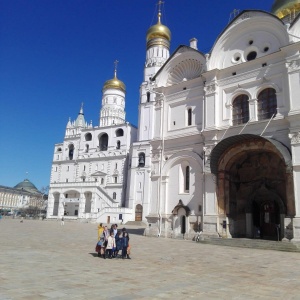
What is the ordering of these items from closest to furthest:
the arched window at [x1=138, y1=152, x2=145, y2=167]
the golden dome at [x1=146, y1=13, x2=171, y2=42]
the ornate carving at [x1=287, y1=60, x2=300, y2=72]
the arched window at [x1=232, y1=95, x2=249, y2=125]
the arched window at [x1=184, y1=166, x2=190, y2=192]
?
the ornate carving at [x1=287, y1=60, x2=300, y2=72] < the arched window at [x1=232, y1=95, x2=249, y2=125] < the arched window at [x1=184, y1=166, x2=190, y2=192] < the arched window at [x1=138, y1=152, x2=145, y2=167] < the golden dome at [x1=146, y1=13, x2=171, y2=42]

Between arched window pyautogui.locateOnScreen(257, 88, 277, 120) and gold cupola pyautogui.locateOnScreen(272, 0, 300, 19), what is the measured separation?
993 centimetres

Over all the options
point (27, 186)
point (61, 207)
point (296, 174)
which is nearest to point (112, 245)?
point (296, 174)

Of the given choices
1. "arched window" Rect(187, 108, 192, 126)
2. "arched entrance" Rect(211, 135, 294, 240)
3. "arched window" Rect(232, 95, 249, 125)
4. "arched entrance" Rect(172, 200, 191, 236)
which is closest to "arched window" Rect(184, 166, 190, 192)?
"arched entrance" Rect(172, 200, 191, 236)

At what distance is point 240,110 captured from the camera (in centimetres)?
2284

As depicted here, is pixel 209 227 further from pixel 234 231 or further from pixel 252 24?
pixel 252 24

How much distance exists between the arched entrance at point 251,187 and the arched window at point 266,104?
2135 millimetres

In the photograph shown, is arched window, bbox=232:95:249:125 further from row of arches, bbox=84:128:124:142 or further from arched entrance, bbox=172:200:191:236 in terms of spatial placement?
row of arches, bbox=84:128:124:142

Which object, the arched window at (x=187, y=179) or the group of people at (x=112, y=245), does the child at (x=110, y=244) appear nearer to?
the group of people at (x=112, y=245)

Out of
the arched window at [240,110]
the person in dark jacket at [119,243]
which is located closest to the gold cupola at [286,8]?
the arched window at [240,110]

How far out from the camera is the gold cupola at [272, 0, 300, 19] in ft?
88.4

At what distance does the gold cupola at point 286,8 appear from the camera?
26.9 metres

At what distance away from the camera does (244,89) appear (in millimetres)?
22625

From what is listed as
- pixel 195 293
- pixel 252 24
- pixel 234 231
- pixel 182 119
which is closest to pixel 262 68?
pixel 252 24

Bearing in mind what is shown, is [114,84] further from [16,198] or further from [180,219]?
[16,198]
